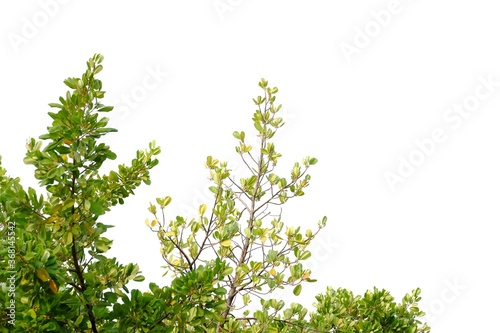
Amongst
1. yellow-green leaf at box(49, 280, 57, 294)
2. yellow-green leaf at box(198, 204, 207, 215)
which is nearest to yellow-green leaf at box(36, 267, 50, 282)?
yellow-green leaf at box(49, 280, 57, 294)

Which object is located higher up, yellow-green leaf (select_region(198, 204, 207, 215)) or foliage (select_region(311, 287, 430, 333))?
yellow-green leaf (select_region(198, 204, 207, 215))

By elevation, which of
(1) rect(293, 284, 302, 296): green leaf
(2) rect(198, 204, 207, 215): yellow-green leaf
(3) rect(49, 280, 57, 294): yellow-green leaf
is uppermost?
(2) rect(198, 204, 207, 215): yellow-green leaf

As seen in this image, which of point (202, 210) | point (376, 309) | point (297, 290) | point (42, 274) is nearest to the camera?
point (42, 274)

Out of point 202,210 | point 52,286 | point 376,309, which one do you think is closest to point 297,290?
point 202,210

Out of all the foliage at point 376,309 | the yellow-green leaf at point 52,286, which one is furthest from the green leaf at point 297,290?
the yellow-green leaf at point 52,286

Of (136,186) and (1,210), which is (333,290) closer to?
(136,186)

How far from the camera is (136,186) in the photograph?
489 centimetres

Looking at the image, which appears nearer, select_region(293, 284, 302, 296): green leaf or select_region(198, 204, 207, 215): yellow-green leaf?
select_region(293, 284, 302, 296): green leaf

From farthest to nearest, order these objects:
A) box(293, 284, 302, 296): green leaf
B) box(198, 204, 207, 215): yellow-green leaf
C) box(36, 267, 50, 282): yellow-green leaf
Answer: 1. box(198, 204, 207, 215): yellow-green leaf
2. box(293, 284, 302, 296): green leaf
3. box(36, 267, 50, 282): yellow-green leaf

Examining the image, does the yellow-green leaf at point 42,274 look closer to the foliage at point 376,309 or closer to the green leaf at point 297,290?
the green leaf at point 297,290

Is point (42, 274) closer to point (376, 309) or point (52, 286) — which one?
point (52, 286)

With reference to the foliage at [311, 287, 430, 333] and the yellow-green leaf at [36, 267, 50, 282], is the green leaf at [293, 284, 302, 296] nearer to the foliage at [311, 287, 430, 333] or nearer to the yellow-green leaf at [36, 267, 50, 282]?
the foliage at [311, 287, 430, 333]

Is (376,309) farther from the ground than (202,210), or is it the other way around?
(202,210)

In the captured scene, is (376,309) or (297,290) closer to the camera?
(297,290)
